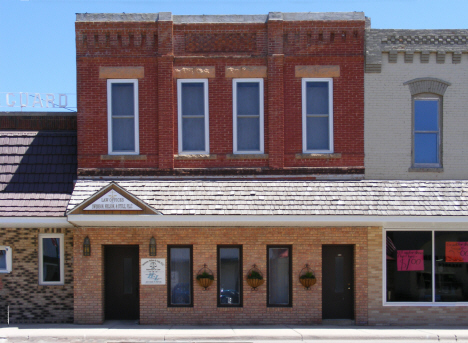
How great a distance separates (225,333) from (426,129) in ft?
24.3

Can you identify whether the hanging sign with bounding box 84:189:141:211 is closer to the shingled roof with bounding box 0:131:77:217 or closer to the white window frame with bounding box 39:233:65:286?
the shingled roof with bounding box 0:131:77:217

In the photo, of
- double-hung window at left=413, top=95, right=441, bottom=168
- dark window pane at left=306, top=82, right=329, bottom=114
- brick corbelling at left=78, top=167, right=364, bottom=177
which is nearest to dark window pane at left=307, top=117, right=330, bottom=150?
dark window pane at left=306, top=82, right=329, bottom=114

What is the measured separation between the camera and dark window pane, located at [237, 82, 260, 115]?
13031 mm

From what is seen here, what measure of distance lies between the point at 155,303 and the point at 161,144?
4026mm

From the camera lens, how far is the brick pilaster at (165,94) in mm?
12773

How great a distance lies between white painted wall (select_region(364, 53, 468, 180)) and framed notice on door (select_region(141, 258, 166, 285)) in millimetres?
5812

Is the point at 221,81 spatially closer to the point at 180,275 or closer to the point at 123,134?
the point at 123,134

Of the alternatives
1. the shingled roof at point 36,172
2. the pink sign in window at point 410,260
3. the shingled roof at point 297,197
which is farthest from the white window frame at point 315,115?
the shingled roof at point 36,172

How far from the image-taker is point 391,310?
484 inches

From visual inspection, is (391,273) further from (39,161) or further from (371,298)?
(39,161)

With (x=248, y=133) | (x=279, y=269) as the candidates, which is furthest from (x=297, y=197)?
(x=248, y=133)

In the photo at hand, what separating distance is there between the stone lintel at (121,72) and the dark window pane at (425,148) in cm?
750

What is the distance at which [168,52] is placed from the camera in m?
12.8

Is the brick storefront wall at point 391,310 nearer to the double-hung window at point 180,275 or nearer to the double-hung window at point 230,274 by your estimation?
the double-hung window at point 230,274
